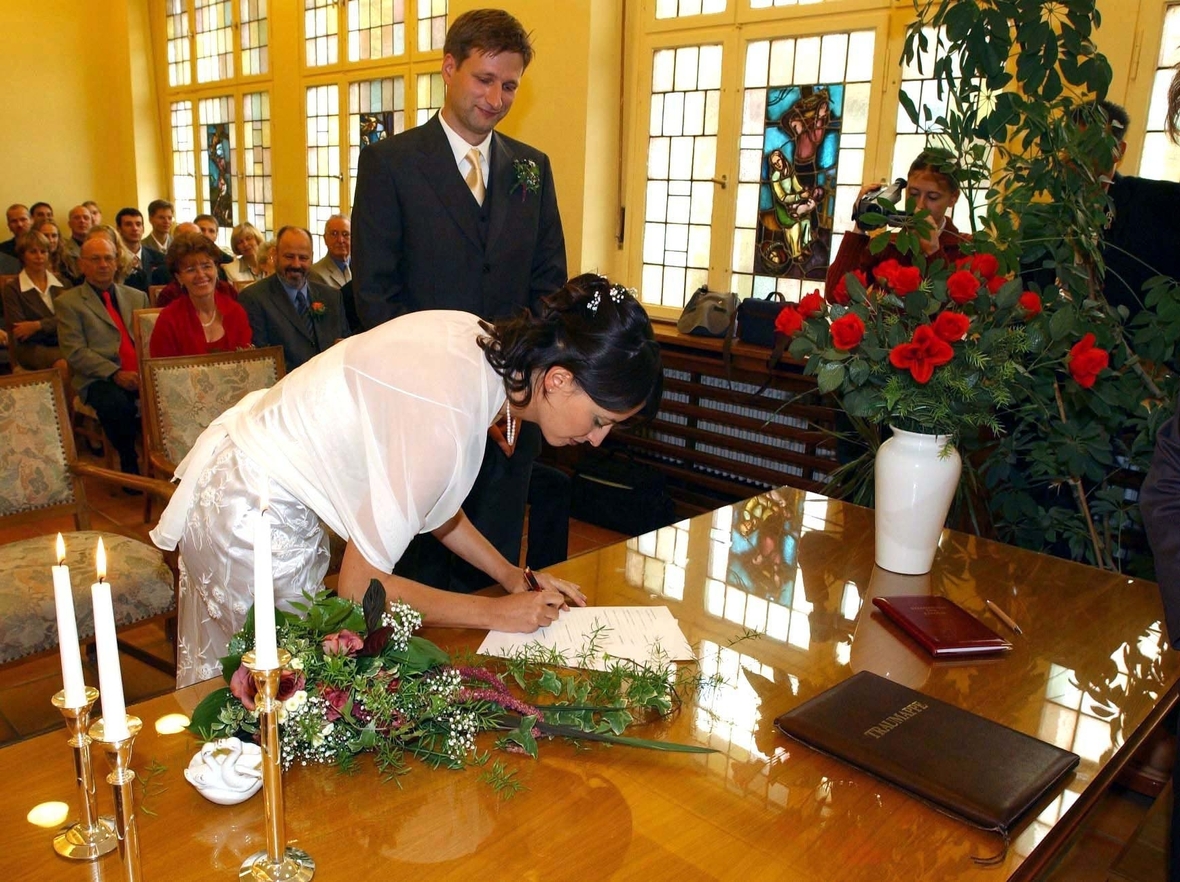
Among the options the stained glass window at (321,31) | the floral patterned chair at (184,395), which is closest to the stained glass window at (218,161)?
the stained glass window at (321,31)

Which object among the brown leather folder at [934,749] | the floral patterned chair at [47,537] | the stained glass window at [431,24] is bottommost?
the floral patterned chair at [47,537]

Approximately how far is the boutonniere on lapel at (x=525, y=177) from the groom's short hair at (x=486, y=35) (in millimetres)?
321

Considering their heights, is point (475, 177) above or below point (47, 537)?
above

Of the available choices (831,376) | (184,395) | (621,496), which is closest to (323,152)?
(621,496)

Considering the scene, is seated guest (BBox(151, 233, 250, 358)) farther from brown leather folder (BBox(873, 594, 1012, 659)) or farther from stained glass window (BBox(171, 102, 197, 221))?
stained glass window (BBox(171, 102, 197, 221))

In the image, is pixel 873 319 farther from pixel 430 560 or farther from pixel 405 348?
pixel 430 560

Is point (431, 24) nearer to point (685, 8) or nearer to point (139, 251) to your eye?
point (685, 8)

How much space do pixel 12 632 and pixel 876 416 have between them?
1.97 m

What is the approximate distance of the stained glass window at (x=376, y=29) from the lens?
654 cm

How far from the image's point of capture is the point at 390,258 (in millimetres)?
2643

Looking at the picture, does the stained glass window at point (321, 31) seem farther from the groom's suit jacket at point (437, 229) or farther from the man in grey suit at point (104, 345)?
the groom's suit jacket at point (437, 229)

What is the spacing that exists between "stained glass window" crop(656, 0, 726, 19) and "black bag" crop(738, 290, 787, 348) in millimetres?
1496

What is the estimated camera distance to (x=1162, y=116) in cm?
346

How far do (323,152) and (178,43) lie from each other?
281 centimetres
